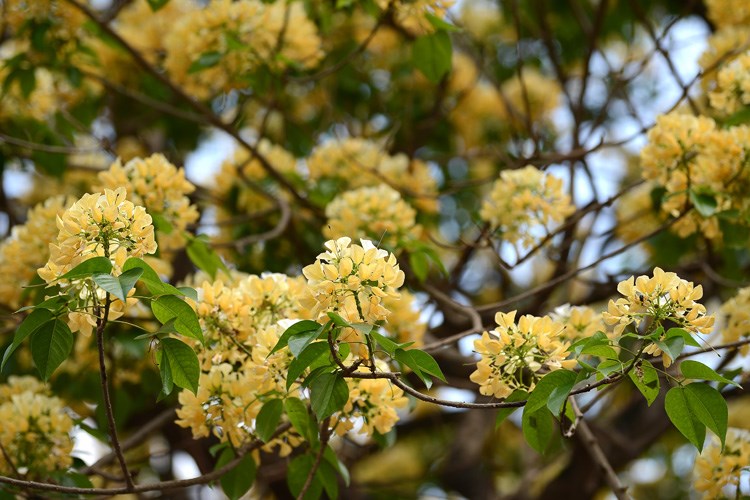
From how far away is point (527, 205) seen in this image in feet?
10.9

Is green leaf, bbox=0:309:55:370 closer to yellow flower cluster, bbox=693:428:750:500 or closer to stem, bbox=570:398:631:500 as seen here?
stem, bbox=570:398:631:500

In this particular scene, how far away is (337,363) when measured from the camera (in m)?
2.00

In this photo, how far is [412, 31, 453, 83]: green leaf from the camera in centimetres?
345

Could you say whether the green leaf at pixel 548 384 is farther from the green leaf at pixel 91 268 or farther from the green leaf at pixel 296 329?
the green leaf at pixel 91 268

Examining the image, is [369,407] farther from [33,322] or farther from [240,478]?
[33,322]

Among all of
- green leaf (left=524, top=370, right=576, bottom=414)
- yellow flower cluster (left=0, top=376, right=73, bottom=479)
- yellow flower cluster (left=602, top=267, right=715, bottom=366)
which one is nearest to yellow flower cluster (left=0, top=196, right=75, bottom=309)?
yellow flower cluster (left=0, top=376, right=73, bottom=479)

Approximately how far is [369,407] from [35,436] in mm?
1211

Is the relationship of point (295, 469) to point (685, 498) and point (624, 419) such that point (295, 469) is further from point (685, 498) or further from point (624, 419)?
point (685, 498)

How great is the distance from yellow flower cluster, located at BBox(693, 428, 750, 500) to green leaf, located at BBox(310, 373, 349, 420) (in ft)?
4.54

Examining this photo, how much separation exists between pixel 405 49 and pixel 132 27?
1688 mm

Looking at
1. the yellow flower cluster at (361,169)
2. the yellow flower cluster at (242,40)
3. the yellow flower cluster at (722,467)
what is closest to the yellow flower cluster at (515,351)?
the yellow flower cluster at (722,467)

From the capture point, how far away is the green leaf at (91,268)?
1803 millimetres

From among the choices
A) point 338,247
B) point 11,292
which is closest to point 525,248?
point 338,247

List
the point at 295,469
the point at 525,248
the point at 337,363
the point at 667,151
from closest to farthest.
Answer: the point at 337,363
the point at 295,469
the point at 667,151
the point at 525,248
